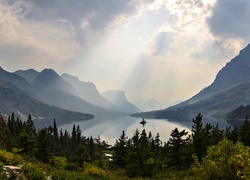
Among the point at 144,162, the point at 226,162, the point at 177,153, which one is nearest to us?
the point at 226,162

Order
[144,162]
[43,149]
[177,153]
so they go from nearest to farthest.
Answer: [144,162], [177,153], [43,149]

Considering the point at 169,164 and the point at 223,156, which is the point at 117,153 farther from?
the point at 223,156

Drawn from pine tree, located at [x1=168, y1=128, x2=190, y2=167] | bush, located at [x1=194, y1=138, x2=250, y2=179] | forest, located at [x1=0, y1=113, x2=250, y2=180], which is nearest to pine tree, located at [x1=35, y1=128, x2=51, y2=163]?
forest, located at [x1=0, y1=113, x2=250, y2=180]

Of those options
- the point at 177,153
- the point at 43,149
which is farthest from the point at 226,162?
the point at 43,149

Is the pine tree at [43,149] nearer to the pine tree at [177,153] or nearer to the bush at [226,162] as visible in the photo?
the pine tree at [177,153]

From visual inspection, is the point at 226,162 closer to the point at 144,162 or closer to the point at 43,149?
the point at 144,162

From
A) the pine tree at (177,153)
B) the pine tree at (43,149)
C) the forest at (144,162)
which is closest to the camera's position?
the forest at (144,162)

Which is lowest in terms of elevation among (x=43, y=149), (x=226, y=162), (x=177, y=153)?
(x=177, y=153)

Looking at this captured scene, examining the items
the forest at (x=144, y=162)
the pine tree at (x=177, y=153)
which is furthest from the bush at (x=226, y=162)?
the pine tree at (x=177, y=153)

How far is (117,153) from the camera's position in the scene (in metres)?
58.0

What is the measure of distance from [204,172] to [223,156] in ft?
5.58

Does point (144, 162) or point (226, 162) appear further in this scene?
point (144, 162)

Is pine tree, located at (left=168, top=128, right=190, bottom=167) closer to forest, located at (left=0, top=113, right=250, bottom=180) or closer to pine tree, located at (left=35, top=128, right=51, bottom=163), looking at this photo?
forest, located at (left=0, top=113, right=250, bottom=180)

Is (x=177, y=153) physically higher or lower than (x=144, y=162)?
lower
